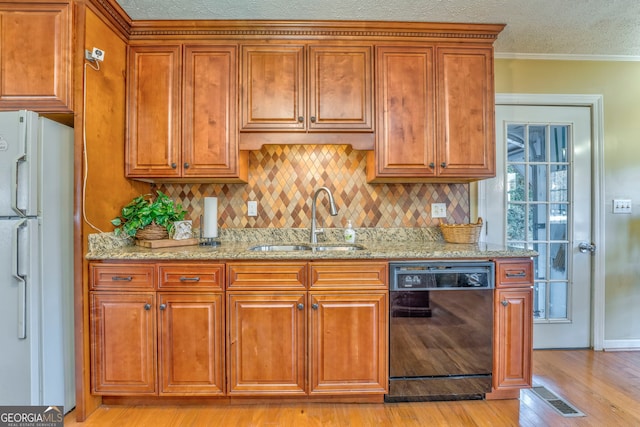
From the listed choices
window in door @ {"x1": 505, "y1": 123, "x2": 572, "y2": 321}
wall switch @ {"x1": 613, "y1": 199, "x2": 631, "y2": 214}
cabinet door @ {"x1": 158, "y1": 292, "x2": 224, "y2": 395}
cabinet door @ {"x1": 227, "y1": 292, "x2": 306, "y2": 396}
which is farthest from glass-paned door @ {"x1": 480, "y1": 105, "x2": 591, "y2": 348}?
cabinet door @ {"x1": 158, "y1": 292, "x2": 224, "y2": 395}

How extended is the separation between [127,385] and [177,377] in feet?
0.92

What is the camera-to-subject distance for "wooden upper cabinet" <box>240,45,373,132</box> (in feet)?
7.12

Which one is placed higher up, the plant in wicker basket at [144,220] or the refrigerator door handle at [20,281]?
the plant in wicker basket at [144,220]

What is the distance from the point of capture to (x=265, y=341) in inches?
72.8

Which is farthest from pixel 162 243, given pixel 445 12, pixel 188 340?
pixel 445 12

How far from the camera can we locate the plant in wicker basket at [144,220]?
2.05 meters

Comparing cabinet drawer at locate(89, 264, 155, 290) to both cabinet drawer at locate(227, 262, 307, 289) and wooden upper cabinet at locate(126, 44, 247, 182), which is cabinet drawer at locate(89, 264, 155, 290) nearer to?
cabinet drawer at locate(227, 262, 307, 289)

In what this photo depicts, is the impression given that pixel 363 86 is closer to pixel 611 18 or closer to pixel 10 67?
pixel 611 18

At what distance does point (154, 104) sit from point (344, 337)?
6.32ft

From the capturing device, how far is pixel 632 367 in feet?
7.73

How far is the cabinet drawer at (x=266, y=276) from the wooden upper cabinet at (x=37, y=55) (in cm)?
127

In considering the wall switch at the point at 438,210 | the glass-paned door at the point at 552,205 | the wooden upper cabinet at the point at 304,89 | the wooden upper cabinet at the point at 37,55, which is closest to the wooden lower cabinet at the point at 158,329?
the wooden upper cabinet at the point at 37,55

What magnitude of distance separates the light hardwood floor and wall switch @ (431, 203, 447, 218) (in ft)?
4.15

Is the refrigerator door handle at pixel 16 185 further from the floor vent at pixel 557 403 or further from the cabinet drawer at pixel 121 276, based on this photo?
the floor vent at pixel 557 403
